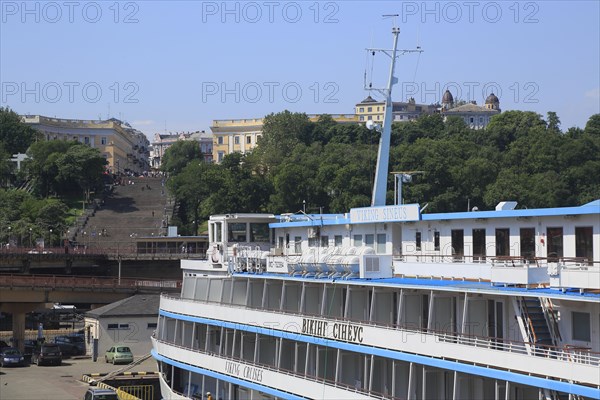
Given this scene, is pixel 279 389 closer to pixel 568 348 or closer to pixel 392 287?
pixel 392 287

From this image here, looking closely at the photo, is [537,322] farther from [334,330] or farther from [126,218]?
[126,218]

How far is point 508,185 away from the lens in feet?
283

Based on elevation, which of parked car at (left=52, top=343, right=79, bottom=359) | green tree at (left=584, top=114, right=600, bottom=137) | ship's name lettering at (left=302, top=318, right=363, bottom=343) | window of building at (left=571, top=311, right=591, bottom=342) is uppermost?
green tree at (left=584, top=114, right=600, bottom=137)

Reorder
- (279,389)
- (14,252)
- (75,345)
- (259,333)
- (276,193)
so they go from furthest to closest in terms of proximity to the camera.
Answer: (276,193) → (14,252) → (75,345) → (259,333) → (279,389)

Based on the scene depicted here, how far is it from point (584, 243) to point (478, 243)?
4346 mm

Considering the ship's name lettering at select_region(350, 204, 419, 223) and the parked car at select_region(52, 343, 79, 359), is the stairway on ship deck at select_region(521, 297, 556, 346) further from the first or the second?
the parked car at select_region(52, 343, 79, 359)

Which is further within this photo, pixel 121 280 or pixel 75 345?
pixel 121 280

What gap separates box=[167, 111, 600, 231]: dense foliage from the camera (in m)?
87.9

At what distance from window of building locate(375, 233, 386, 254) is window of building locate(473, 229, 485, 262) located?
16.3ft

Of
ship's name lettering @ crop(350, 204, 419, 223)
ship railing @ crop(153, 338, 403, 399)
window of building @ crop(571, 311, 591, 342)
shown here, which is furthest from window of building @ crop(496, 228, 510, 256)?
ship railing @ crop(153, 338, 403, 399)

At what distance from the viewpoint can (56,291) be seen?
70.2 meters

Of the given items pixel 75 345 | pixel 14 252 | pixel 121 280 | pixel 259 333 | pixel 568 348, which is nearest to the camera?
pixel 568 348

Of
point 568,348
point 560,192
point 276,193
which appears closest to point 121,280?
Result: point 276,193

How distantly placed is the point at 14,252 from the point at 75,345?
80.9 feet
